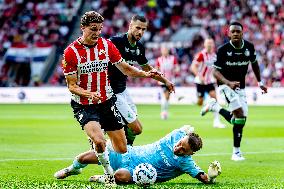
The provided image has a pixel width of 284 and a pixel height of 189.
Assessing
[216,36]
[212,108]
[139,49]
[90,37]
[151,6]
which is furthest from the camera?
[151,6]

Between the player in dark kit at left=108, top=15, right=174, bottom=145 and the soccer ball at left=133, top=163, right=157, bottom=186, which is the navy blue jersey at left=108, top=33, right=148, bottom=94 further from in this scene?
the soccer ball at left=133, top=163, right=157, bottom=186

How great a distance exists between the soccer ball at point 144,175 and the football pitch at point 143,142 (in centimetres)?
27

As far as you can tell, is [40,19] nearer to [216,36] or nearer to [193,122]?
[216,36]

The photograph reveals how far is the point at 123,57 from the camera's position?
13789mm

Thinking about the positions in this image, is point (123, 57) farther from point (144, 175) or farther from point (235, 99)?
point (144, 175)

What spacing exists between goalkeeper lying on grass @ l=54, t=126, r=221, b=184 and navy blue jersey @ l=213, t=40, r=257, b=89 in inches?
179

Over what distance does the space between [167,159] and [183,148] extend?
37 centimetres

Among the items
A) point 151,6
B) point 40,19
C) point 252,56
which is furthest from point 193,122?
point 40,19

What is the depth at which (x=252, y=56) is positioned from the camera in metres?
15.1

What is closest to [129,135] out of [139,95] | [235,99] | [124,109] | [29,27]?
[124,109]

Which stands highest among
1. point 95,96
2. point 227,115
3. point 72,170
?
point 95,96

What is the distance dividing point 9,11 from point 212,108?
112ft

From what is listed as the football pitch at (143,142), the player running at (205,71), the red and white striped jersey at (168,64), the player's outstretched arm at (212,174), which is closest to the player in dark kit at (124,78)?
the football pitch at (143,142)

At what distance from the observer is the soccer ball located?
10.4 metres
